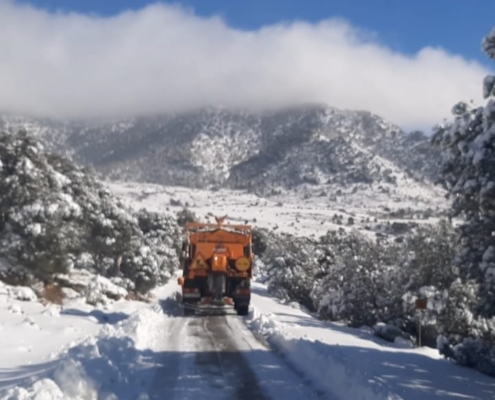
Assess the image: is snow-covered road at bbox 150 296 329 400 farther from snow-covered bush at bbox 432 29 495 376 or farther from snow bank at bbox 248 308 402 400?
snow-covered bush at bbox 432 29 495 376

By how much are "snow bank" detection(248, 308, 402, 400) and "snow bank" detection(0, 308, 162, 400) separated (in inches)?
135

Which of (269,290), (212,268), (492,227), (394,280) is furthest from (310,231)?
(492,227)

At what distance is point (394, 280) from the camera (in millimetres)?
42438

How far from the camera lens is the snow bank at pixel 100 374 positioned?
10.6 m

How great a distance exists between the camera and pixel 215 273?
3259 centimetres

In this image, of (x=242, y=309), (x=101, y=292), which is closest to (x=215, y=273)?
(x=242, y=309)

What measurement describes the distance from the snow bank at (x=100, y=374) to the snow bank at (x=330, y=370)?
3427mm

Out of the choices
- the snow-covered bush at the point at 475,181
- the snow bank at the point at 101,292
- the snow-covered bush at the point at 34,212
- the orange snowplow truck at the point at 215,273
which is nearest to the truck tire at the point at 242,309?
the orange snowplow truck at the point at 215,273

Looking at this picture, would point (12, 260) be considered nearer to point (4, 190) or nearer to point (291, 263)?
point (4, 190)

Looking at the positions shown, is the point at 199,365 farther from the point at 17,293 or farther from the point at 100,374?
the point at 17,293

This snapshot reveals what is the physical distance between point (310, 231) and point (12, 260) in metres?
146

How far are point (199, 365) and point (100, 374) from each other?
359cm

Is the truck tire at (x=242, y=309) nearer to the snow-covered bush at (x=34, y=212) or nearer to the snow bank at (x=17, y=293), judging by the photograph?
the snow-covered bush at (x=34, y=212)

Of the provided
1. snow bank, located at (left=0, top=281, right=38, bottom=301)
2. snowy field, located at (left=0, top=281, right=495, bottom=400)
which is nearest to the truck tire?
snowy field, located at (left=0, top=281, right=495, bottom=400)
